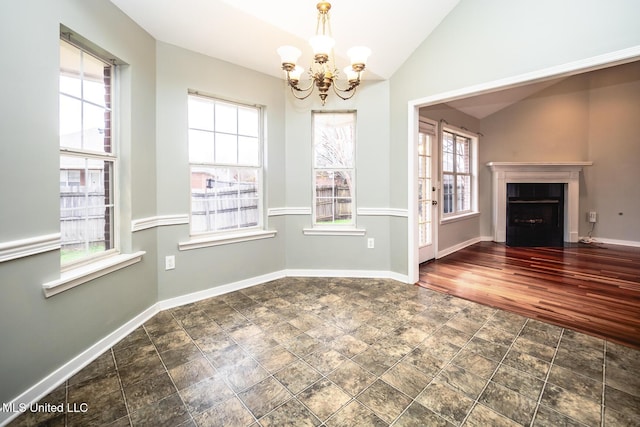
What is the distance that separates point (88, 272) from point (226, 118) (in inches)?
79.7

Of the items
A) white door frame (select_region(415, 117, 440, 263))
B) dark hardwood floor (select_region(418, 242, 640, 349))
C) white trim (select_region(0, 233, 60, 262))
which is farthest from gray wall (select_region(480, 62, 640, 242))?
white trim (select_region(0, 233, 60, 262))

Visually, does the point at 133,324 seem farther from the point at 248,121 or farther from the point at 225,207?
the point at 248,121

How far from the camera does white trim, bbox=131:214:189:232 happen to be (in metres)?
2.51

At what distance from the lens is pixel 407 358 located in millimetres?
2021

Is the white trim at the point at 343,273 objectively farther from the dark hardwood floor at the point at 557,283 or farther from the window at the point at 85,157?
the window at the point at 85,157

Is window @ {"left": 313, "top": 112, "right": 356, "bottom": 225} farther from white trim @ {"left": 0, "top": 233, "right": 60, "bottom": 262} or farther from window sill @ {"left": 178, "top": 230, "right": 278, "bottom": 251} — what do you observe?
white trim @ {"left": 0, "top": 233, "right": 60, "bottom": 262}

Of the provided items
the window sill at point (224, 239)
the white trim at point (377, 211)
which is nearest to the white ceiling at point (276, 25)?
the white trim at point (377, 211)

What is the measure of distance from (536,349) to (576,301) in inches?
53.9

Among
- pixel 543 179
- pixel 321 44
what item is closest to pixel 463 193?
pixel 543 179

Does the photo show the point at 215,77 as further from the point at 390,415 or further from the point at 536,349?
the point at 536,349

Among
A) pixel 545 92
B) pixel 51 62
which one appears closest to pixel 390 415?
pixel 51 62

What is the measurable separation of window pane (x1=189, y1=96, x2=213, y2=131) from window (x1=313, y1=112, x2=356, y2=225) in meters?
1.29

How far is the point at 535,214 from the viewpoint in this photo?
234 inches

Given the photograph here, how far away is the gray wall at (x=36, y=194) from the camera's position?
5.01 feet
